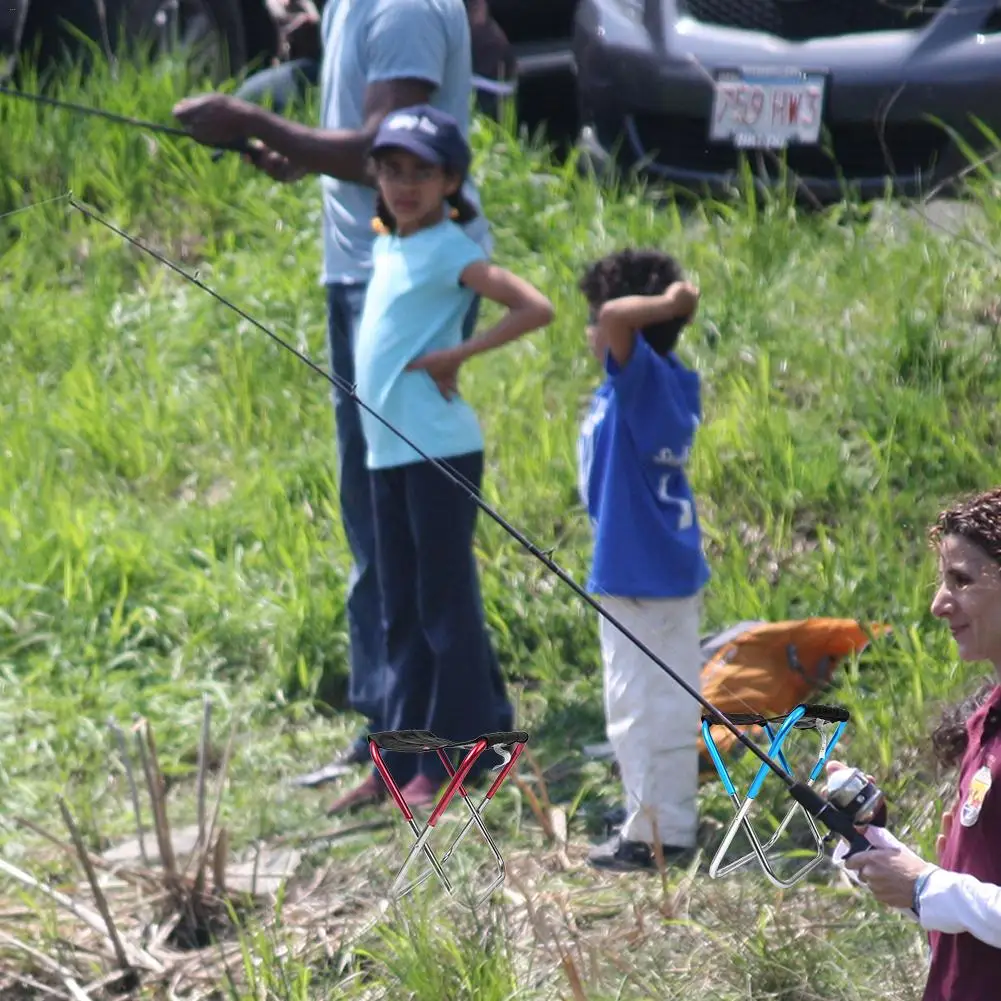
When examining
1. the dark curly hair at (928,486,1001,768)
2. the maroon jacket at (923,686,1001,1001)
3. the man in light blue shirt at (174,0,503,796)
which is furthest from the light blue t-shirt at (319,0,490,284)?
the maroon jacket at (923,686,1001,1001)

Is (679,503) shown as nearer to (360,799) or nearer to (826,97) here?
(360,799)

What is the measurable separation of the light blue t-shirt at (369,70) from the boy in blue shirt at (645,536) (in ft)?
1.93

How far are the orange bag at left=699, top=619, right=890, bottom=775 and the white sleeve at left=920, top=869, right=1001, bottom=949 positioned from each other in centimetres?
195

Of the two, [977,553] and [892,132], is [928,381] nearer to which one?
[892,132]

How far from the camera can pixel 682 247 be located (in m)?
6.18

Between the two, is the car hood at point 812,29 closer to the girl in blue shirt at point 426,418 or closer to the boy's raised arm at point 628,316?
the girl in blue shirt at point 426,418

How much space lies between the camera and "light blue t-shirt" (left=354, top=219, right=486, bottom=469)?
4.08 metres

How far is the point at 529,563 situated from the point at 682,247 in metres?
1.44

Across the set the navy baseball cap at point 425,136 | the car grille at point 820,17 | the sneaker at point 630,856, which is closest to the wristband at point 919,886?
the sneaker at point 630,856

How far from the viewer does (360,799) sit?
4.40 meters

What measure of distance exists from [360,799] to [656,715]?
0.79 meters

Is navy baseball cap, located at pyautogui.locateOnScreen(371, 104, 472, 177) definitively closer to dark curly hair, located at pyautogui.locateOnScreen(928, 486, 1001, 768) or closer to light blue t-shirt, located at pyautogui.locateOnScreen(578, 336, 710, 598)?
light blue t-shirt, located at pyautogui.locateOnScreen(578, 336, 710, 598)

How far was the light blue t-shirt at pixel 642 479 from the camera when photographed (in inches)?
152

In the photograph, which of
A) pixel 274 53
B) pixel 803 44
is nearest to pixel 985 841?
pixel 803 44
